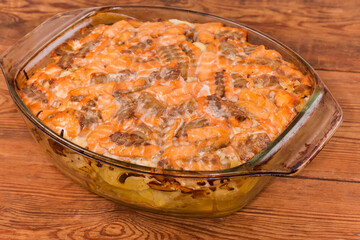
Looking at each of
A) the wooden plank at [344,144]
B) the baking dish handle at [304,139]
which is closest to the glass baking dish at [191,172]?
the baking dish handle at [304,139]

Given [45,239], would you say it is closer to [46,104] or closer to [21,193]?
[21,193]

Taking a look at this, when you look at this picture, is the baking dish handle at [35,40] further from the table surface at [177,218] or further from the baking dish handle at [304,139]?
the baking dish handle at [304,139]

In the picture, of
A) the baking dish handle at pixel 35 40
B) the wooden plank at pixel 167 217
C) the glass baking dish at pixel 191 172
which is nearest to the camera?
the glass baking dish at pixel 191 172

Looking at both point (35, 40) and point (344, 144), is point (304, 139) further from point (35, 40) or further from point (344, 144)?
point (35, 40)

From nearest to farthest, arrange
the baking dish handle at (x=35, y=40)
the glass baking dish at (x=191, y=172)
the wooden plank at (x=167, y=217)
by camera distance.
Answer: the glass baking dish at (x=191, y=172)
the wooden plank at (x=167, y=217)
the baking dish handle at (x=35, y=40)

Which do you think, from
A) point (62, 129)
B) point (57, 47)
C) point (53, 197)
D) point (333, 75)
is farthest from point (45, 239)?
point (333, 75)

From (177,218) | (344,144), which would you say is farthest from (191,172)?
(344,144)

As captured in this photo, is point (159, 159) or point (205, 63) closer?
point (159, 159)

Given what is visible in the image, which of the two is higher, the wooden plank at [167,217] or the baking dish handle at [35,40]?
the baking dish handle at [35,40]

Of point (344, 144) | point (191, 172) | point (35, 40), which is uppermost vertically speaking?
point (35, 40)
